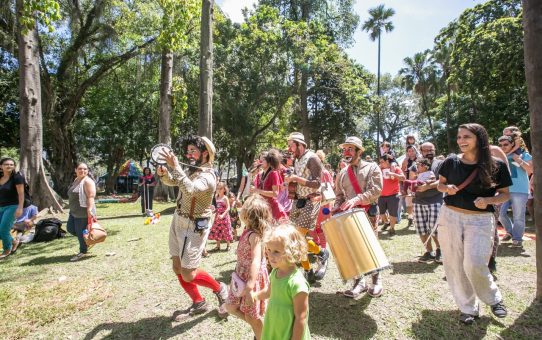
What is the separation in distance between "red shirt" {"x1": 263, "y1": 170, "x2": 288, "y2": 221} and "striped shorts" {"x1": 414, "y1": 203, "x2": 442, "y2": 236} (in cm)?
249

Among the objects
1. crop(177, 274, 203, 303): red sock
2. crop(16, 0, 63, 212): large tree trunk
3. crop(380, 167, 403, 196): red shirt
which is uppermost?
crop(16, 0, 63, 212): large tree trunk

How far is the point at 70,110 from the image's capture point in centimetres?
2116

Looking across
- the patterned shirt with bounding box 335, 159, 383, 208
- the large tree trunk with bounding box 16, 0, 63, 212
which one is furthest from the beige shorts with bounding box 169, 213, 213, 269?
Answer: the large tree trunk with bounding box 16, 0, 63, 212

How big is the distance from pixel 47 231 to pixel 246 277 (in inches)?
284

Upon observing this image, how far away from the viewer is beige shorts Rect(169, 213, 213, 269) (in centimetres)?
378

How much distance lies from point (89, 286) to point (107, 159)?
2859 centimetres

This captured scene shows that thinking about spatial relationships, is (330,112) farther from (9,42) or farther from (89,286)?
(89,286)

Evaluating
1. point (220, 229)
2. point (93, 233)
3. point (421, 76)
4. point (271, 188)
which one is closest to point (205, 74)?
point (220, 229)

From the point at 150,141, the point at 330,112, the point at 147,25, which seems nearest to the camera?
the point at 147,25

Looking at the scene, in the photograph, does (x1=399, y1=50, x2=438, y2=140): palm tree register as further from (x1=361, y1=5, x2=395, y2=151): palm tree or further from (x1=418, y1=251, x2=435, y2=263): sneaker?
(x1=418, y1=251, x2=435, y2=263): sneaker

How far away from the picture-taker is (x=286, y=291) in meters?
2.40

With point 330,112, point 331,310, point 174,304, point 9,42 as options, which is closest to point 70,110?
point 9,42

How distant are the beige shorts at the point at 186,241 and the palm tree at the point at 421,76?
119 feet

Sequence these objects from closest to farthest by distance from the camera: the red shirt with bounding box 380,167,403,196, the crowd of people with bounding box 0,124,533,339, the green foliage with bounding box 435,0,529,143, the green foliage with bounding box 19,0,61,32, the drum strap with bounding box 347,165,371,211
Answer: the crowd of people with bounding box 0,124,533,339 < the drum strap with bounding box 347,165,371,211 < the green foliage with bounding box 19,0,61,32 < the red shirt with bounding box 380,167,403,196 < the green foliage with bounding box 435,0,529,143
